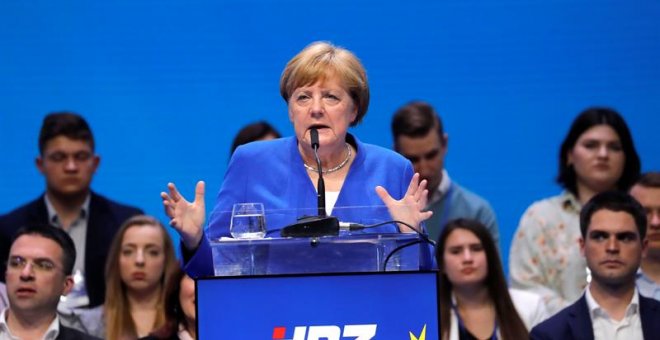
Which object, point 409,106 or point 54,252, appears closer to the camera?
point 54,252

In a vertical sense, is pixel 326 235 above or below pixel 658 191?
Answer: below

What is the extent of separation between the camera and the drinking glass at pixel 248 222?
2596 mm

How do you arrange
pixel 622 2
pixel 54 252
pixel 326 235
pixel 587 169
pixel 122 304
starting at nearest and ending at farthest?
pixel 326 235, pixel 54 252, pixel 122 304, pixel 587 169, pixel 622 2

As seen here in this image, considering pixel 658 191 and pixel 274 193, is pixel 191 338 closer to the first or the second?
pixel 274 193

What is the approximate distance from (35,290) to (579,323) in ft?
6.46

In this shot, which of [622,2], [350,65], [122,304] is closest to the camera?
[350,65]

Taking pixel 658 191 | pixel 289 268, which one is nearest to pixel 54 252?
pixel 289 268

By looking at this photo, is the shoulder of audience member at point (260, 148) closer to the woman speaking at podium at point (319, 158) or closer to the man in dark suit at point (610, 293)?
the woman speaking at podium at point (319, 158)

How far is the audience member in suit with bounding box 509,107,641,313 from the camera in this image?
4.95 metres

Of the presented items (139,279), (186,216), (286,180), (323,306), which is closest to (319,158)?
(286,180)

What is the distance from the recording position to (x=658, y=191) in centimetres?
491

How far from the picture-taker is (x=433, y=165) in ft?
17.1

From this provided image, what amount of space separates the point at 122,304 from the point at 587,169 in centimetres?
205

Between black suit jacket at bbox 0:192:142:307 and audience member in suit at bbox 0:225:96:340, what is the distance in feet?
1.75
